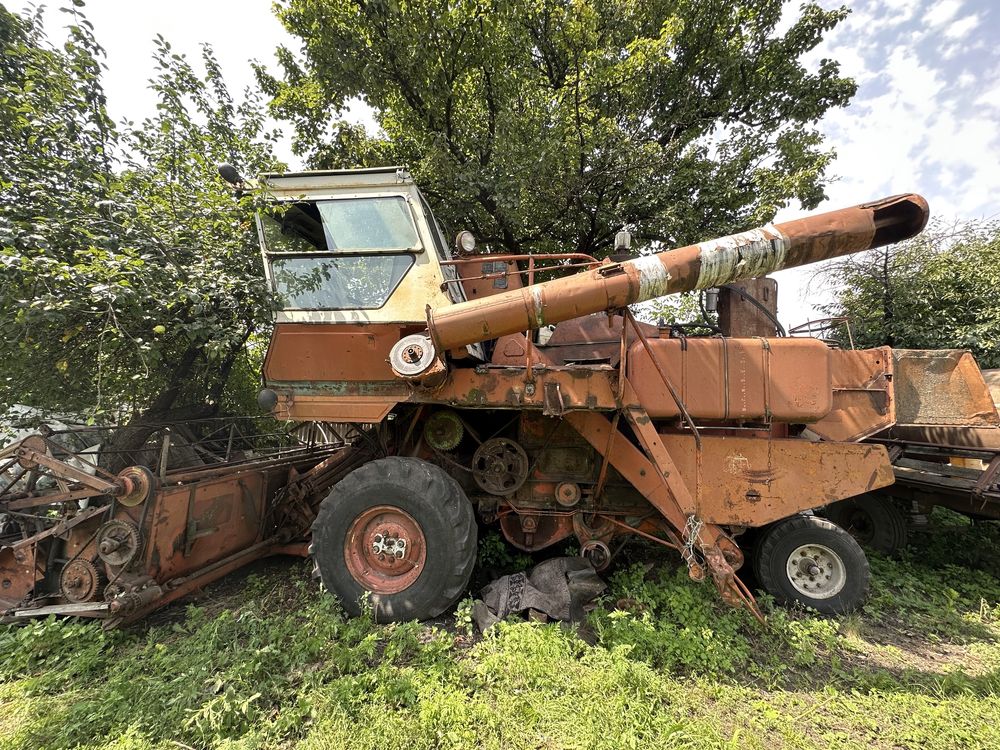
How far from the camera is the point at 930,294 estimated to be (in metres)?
8.75

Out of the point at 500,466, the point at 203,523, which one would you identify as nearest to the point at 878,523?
the point at 500,466

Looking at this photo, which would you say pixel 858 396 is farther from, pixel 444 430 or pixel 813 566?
pixel 444 430

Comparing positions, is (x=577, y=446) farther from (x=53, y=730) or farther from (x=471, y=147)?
(x=471, y=147)

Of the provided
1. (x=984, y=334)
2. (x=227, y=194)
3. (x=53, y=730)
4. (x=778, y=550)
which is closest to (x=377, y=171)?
(x=227, y=194)

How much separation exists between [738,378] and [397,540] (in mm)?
3237

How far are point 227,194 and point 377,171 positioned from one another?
1.57m

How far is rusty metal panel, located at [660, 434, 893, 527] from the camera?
3660mm

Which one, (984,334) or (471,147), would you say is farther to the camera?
(984,334)

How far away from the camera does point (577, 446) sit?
13.9 feet

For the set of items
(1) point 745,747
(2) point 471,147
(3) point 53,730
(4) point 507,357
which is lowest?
(3) point 53,730

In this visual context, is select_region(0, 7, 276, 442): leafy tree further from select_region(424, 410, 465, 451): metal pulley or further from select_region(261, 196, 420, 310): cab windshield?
select_region(424, 410, 465, 451): metal pulley

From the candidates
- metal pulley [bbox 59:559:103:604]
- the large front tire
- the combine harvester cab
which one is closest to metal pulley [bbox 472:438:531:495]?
the combine harvester cab

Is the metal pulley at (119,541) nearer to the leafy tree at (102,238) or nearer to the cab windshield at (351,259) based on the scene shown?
the leafy tree at (102,238)

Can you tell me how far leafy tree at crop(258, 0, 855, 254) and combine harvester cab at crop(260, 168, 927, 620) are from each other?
3743 mm
